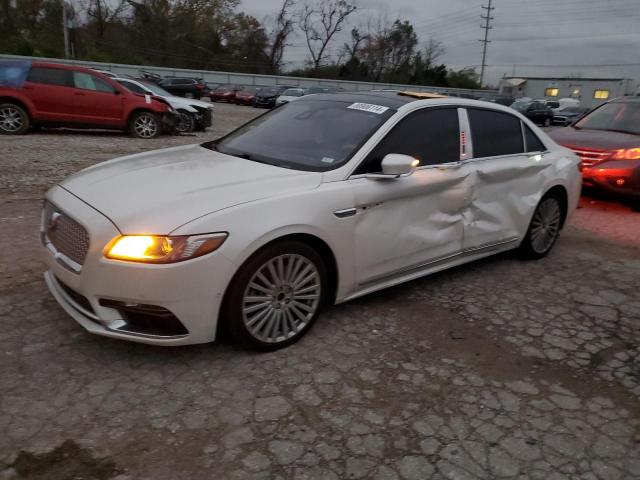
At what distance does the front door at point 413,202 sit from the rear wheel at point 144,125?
31.7ft

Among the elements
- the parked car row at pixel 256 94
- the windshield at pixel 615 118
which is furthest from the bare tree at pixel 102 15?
the windshield at pixel 615 118

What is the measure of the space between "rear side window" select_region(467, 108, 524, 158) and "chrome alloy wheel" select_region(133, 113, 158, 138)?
9.55 metres

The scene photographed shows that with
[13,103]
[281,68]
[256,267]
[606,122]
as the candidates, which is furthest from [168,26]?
[256,267]

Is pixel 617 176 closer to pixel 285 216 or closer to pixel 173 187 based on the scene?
pixel 285 216

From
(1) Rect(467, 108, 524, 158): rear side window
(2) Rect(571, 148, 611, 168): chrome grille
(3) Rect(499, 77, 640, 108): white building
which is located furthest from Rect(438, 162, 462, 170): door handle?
(3) Rect(499, 77, 640, 108): white building

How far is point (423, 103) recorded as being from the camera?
400cm

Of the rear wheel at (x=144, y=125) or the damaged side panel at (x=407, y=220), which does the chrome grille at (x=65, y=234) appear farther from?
the rear wheel at (x=144, y=125)

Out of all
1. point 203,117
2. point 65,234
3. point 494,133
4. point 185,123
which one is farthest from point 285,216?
point 203,117

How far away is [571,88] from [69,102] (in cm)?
7631

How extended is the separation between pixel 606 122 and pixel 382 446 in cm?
777

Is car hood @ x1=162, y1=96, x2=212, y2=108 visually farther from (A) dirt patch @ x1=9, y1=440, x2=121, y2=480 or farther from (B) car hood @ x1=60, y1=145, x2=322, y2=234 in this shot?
(A) dirt patch @ x1=9, y1=440, x2=121, y2=480

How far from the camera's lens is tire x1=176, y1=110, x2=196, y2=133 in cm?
1382

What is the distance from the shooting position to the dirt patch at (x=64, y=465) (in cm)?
218

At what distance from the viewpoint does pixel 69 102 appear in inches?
444
